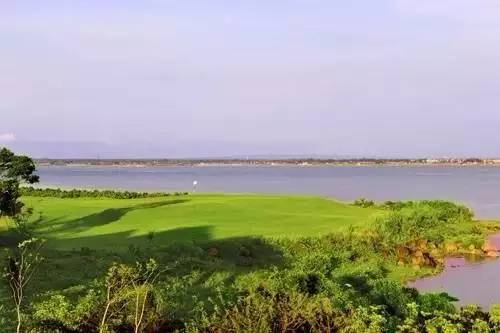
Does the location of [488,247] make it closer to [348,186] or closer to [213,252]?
[213,252]

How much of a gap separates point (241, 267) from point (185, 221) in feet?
34.2

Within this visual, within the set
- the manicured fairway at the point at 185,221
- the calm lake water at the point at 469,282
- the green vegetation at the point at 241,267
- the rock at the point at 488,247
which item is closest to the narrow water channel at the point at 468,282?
the calm lake water at the point at 469,282

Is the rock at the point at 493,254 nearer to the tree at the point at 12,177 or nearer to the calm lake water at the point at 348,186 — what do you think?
the calm lake water at the point at 348,186

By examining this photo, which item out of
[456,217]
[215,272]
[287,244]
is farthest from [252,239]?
[456,217]

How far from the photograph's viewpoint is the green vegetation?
31.0 feet

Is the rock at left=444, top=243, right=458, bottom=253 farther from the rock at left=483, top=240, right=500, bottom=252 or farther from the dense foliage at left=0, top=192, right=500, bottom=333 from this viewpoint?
the rock at left=483, top=240, right=500, bottom=252

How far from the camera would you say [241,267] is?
1989cm

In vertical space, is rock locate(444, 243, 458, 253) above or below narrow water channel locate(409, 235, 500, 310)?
above

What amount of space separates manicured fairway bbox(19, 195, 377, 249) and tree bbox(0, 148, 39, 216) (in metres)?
1.84

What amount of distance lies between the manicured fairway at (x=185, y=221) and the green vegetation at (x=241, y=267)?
79mm

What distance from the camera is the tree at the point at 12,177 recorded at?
2323cm

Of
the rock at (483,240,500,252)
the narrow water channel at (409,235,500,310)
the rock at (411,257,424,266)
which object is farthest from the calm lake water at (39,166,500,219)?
the rock at (411,257,424,266)

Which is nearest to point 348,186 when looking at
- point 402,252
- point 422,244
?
point 422,244

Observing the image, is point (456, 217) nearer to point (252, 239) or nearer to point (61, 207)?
point (252, 239)
